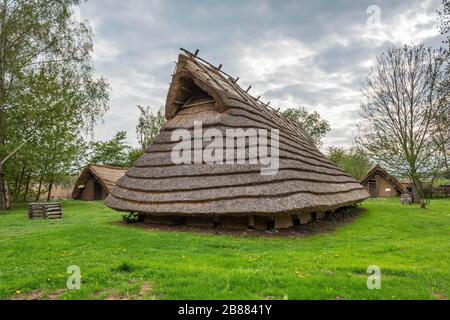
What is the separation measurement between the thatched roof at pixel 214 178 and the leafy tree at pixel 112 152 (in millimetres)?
30864

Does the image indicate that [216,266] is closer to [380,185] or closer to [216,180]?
[216,180]

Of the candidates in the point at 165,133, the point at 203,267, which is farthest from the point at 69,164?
the point at 203,267

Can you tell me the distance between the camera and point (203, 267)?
252 inches

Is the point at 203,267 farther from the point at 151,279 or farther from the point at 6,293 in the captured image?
the point at 6,293

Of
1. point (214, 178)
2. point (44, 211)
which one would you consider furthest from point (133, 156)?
point (214, 178)

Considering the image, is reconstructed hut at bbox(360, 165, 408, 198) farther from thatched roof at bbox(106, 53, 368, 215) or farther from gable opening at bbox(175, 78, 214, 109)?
gable opening at bbox(175, 78, 214, 109)

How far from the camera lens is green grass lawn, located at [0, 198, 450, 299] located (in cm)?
495

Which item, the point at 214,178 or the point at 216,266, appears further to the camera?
the point at 214,178

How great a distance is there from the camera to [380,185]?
3988cm

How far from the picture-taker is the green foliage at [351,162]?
45750 millimetres

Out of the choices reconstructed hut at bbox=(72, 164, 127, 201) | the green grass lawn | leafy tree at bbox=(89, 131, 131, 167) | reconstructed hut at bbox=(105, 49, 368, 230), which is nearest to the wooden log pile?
reconstructed hut at bbox=(105, 49, 368, 230)

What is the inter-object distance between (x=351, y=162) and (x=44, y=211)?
39879 millimetres

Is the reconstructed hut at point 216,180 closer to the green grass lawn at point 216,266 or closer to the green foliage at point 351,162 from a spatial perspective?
the green grass lawn at point 216,266

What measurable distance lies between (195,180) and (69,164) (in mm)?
20548
